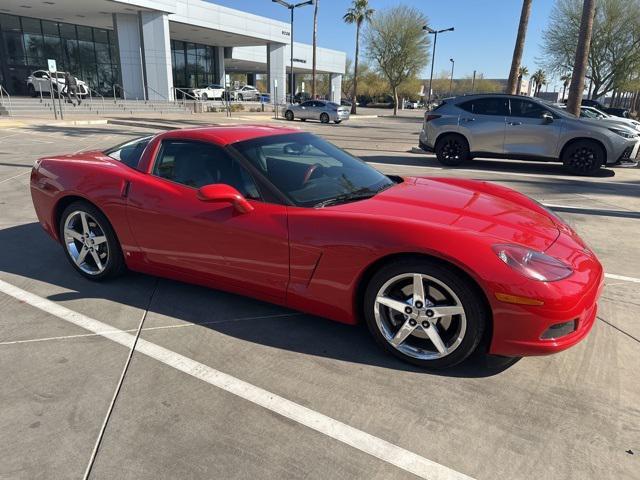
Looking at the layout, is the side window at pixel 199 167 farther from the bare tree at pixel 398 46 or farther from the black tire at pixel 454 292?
the bare tree at pixel 398 46

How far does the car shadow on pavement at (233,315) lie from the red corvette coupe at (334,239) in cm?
16

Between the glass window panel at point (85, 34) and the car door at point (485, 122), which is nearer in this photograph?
the car door at point (485, 122)

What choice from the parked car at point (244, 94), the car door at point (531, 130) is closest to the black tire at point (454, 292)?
the car door at point (531, 130)

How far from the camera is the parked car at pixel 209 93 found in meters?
38.8

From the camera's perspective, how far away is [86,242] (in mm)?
3988

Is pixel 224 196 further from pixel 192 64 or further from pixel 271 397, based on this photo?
pixel 192 64

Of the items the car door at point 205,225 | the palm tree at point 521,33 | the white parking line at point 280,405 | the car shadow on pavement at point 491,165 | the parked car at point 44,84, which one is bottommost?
the white parking line at point 280,405

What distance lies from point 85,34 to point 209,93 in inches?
399

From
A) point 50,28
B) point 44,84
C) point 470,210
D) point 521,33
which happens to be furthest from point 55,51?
point 470,210

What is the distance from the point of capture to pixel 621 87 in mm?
35406

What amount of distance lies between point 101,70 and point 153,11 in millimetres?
8165

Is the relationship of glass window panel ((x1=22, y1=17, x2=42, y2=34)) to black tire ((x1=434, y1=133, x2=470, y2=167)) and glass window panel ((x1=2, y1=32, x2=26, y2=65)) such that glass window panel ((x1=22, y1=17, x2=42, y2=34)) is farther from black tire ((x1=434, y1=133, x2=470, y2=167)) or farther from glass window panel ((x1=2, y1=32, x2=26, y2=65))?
black tire ((x1=434, y1=133, x2=470, y2=167))

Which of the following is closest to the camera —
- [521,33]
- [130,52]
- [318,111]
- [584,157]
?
[584,157]

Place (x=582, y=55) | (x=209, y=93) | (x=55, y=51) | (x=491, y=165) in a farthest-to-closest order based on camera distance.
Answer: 1. (x=209, y=93)
2. (x=55, y=51)
3. (x=582, y=55)
4. (x=491, y=165)
